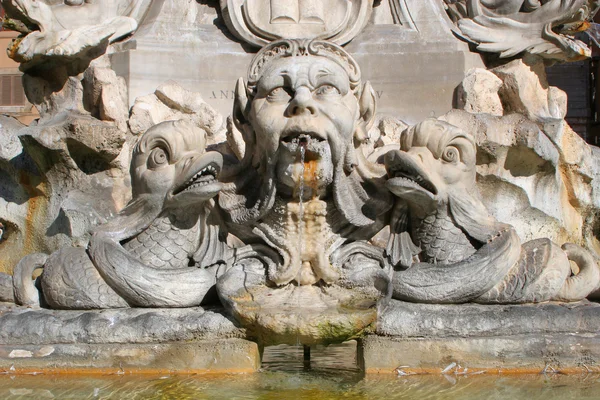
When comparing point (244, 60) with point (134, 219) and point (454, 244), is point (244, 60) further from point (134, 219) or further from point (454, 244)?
point (454, 244)

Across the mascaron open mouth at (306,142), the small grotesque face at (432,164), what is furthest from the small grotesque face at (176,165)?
the small grotesque face at (432,164)

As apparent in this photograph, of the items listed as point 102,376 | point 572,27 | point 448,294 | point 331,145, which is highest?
point 572,27

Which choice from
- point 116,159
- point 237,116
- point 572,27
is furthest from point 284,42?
point 572,27

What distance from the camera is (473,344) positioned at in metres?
5.11

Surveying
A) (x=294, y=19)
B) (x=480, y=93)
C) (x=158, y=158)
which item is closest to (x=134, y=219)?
(x=158, y=158)

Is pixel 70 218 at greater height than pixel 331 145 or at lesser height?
lesser

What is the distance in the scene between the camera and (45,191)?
646 centimetres

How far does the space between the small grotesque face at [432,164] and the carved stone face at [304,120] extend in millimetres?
337

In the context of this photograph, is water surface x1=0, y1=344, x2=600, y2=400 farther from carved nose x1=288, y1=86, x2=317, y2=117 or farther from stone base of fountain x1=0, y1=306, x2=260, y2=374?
carved nose x1=288, y1=86, x2=317, y2=117

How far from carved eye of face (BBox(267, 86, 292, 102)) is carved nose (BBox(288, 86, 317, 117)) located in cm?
11

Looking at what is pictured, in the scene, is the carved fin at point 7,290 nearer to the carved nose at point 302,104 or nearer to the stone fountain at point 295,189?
the stone fountain at point 295,189

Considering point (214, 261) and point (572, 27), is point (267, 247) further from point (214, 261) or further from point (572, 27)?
point (572, 27)

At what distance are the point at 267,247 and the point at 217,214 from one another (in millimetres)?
366

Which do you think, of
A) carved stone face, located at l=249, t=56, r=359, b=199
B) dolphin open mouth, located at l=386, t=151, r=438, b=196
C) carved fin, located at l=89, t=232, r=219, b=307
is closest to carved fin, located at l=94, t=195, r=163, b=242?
carved fin, located at l=89, t=232, r=219, b=307
